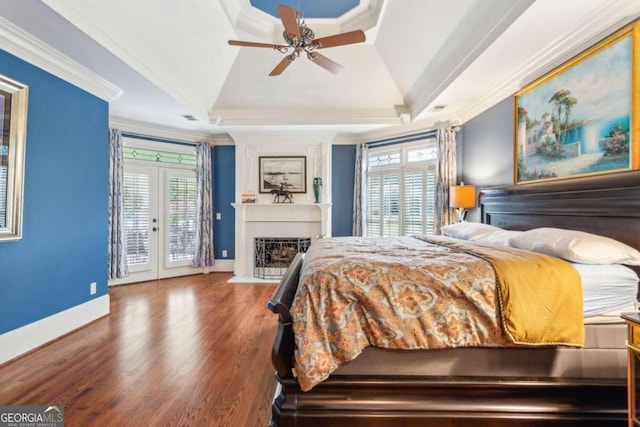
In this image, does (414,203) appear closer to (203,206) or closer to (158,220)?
(203,206)

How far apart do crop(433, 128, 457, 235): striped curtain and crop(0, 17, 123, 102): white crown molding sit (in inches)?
176

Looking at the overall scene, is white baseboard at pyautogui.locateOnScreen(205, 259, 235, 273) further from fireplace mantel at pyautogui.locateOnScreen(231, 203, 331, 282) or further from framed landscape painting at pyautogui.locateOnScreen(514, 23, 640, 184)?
framed landscape painting at pyautogui.locateOnScreen(514, 23, 640, 184)

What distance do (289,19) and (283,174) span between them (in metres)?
3.19

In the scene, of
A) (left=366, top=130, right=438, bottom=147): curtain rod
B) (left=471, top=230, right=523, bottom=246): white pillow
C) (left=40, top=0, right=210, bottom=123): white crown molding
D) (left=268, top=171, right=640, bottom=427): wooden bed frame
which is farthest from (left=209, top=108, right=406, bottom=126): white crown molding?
(left=268, top=171, right=640, bottom=427): wooden bed frame

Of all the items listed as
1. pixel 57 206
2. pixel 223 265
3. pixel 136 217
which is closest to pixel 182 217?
pixel 136 217

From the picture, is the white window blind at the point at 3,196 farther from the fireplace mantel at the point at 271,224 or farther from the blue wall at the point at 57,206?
the fireplace mantel at the point at 271,224

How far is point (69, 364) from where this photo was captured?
7.59 feet

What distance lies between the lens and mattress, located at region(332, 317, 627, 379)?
5.27 feet

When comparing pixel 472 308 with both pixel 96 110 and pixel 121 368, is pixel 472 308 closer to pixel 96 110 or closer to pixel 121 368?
pixel 121 368

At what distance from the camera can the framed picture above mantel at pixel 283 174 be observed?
17.7 feet

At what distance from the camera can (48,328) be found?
271 centimetres

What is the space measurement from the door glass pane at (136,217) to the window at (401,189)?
3.99 m

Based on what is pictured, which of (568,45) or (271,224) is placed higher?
(568,45)

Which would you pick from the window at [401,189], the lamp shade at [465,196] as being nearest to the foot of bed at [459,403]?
the lamp shade at [465,196]
